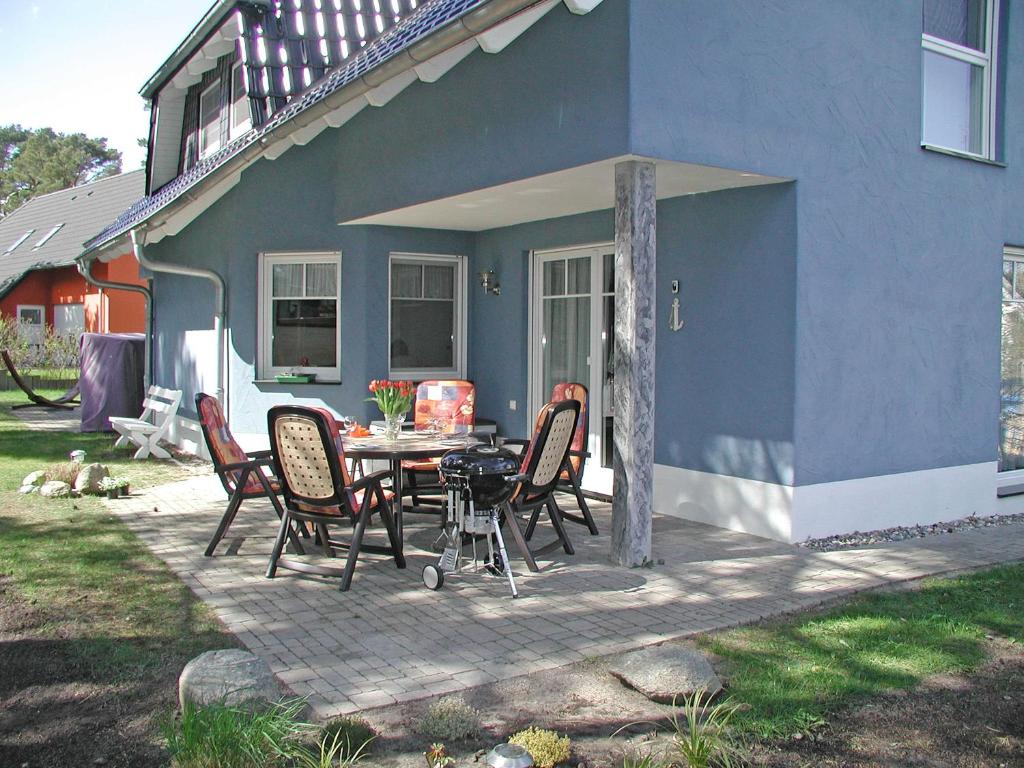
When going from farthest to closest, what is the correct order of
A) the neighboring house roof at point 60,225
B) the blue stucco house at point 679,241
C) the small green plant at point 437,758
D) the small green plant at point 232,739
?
the neighboring house roof at point 60,225, the blue stucco house at point 679,241, the small green plant at point 437,758, the small green plant at point 232,739

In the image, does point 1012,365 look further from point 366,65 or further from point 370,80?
point 366,65

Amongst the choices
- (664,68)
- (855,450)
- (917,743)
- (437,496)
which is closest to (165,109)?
(437,496)

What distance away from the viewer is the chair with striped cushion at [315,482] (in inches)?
223

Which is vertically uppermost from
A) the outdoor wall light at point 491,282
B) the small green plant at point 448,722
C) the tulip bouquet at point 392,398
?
the outdoor wall light at point 491,282

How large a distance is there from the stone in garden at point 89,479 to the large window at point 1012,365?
8.58 m

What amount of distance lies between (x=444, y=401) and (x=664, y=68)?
414 cm

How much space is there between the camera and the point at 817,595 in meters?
5.69

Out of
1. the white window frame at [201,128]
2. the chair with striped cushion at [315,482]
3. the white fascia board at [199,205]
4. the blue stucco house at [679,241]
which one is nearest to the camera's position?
the chair with striped cushion at [315,482]

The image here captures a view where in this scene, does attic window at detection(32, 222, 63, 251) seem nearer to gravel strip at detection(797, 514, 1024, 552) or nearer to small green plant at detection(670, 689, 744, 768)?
gravel strip at detection(797, 514, 1024, 552)

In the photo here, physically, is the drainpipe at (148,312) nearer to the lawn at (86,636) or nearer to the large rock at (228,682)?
the lawn at (86,636)

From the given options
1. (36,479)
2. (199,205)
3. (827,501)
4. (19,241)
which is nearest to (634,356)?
(827,501)

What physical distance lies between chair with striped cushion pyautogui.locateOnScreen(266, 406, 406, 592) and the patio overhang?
2577 millimetres

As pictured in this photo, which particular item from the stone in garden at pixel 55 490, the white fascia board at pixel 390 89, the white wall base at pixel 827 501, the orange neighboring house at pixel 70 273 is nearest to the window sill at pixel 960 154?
the white wall base at pixel 827 501

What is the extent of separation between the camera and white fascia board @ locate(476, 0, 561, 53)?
6.26 m
